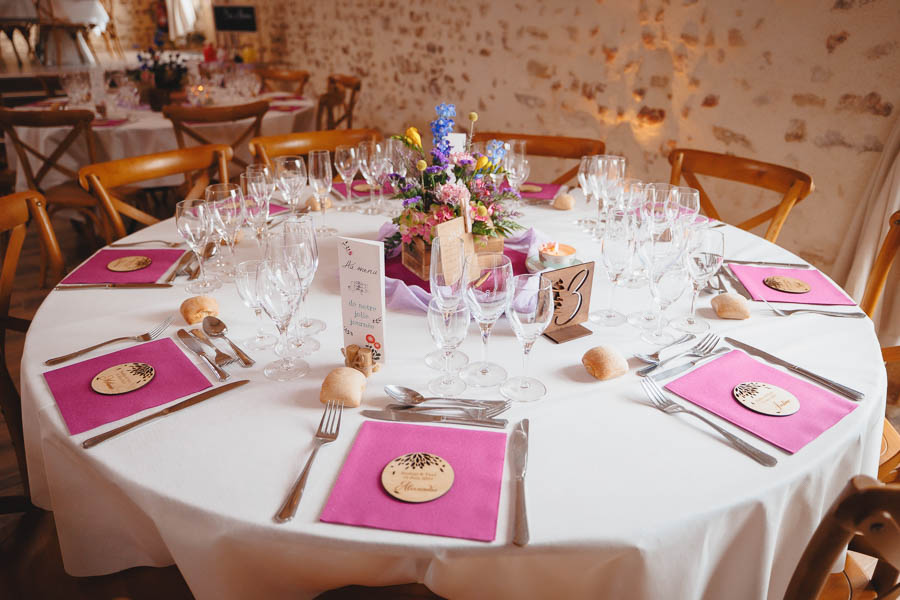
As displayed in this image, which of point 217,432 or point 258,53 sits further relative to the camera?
point 258,53

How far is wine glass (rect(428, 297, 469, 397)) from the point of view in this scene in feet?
3.42

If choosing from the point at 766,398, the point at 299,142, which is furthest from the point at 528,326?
the point at 299,142

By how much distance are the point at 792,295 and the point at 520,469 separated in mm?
1005

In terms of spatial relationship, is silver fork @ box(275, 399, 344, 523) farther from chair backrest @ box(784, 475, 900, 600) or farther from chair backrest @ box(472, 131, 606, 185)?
chair backrest @ box(472, 131, 606, 185)

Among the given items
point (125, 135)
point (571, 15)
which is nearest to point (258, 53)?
point (125, 135)

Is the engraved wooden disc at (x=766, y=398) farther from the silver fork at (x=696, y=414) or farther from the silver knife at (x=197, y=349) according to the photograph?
the silver knife at (x=197, y=349)

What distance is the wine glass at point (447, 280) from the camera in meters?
1.10

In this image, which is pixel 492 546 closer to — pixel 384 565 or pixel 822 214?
pixel 384 565

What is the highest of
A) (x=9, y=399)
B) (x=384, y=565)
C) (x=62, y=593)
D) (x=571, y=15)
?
(x=571, y=15)

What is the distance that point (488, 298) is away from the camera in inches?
43.5

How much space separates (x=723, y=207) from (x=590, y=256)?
177cm

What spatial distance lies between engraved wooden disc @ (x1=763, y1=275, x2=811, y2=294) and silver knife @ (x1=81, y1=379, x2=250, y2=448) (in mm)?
1303

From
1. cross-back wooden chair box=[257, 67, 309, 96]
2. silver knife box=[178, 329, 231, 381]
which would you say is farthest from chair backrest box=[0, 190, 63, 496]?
cross-back wooden chair box=[257, 67, 309, 96]

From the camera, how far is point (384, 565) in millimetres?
773
